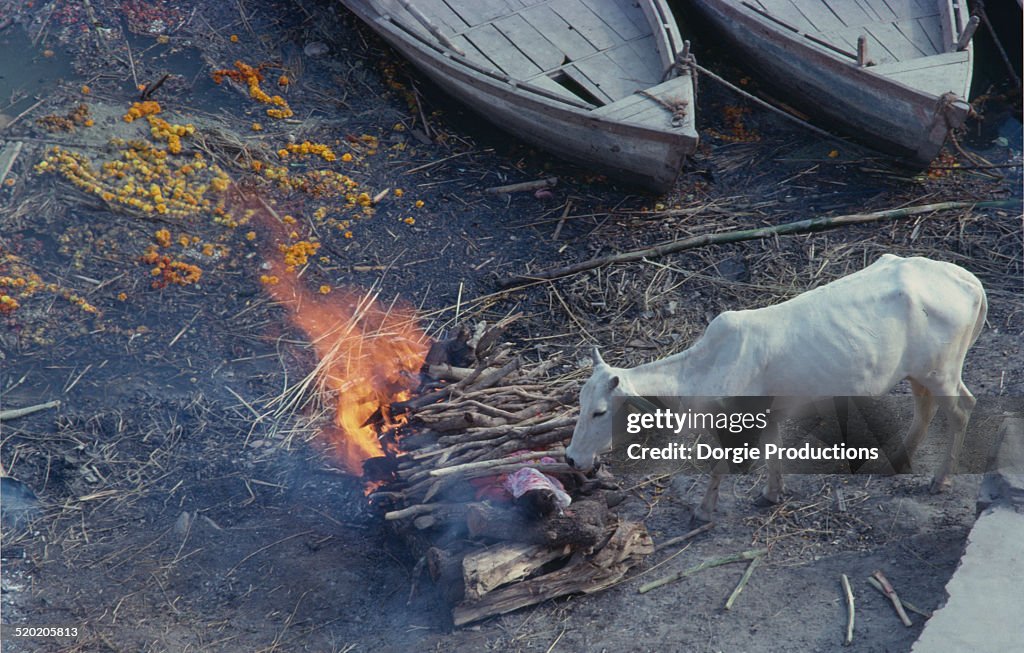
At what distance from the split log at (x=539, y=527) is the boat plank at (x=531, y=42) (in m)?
6.90

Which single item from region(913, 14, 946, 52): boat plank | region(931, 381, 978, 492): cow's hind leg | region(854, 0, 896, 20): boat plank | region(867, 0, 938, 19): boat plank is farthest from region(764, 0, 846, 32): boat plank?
region(931, 381, 978, 492): cow's hind leg

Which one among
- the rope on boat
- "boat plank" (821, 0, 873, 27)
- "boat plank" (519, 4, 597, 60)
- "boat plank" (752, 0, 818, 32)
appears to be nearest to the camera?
the rope on boat

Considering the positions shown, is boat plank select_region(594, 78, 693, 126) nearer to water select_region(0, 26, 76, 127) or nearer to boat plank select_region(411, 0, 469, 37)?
boat plank select_region(411, 0, 469, 37)

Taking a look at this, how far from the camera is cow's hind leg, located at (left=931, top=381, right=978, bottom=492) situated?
8102 mm

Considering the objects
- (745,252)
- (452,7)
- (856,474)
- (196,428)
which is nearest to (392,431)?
(196,428)

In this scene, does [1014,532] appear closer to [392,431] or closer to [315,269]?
[392,431]

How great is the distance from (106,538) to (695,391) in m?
5.01

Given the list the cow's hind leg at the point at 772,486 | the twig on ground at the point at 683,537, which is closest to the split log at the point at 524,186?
the cow's hind leg at the point at 772,486

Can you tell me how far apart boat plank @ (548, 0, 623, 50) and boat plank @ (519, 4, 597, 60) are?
74 millimetres

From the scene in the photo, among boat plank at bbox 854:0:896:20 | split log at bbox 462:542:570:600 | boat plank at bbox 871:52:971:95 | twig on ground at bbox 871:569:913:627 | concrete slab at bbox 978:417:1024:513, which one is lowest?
split log at bbox 462:542:570:600

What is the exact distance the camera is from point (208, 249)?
37.2 feet

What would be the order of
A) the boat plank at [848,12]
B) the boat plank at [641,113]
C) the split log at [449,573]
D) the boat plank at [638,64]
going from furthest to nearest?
the boat plank at [848,12] < the boat plank at [638,64] < the boat plank at [641,113] < the split log at [449,573]

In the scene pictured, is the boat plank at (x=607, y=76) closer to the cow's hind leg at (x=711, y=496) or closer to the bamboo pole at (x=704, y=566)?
the cow's hind leg at (x=711, y=496)

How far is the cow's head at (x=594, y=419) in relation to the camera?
746 centimetres
